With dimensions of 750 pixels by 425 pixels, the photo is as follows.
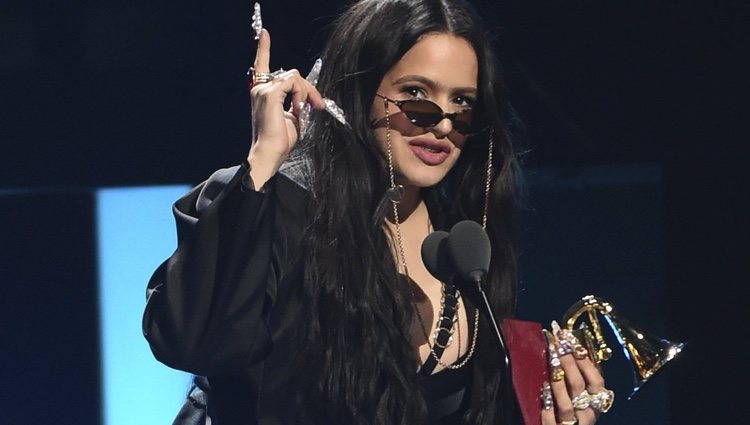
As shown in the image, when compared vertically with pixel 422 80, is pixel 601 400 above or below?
below

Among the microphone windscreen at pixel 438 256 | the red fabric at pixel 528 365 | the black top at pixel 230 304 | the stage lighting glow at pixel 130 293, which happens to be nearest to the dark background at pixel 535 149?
the stage lighting glow at pixel 130 293

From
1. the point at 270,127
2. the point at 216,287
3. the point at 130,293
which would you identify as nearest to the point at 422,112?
the point at 270,127

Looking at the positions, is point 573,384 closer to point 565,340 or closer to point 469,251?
point 565,340

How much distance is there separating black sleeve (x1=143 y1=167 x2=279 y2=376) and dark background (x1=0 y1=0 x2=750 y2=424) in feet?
2.90

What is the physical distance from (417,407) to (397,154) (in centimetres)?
36

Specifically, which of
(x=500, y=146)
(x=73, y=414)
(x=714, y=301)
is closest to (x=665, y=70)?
(x=714, y=301)

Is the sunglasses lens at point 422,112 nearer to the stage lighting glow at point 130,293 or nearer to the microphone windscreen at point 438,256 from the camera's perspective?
the microphone windscreen at point 438,256

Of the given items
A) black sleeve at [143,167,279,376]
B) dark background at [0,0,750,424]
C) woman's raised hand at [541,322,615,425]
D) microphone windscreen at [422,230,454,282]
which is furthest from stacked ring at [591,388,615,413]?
dark background at [0,0,750,424]

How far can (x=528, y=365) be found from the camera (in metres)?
1.46

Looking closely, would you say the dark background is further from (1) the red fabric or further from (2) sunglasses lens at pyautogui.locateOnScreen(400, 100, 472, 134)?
(1) the red fabric

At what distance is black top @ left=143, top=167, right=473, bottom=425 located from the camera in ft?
4.23

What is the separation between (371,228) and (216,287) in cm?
34

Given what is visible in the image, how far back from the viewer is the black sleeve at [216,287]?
4.22ft

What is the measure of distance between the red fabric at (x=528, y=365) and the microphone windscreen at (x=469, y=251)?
0.28 m
